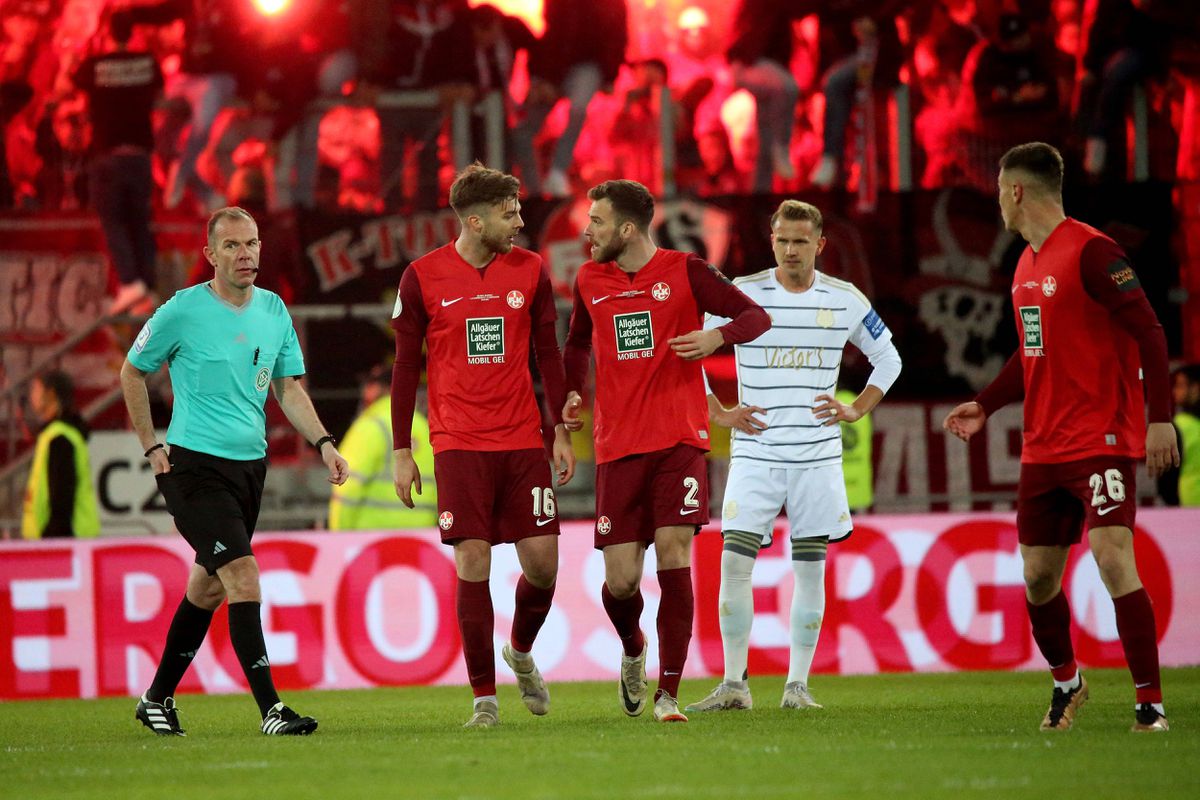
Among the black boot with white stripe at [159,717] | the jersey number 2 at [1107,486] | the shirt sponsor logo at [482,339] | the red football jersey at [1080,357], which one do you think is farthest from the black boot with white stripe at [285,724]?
the jersey number 2 at [1107,486]

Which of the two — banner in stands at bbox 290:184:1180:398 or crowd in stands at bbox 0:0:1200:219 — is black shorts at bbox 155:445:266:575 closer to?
banner in stands at bbox 290:184:1180:398

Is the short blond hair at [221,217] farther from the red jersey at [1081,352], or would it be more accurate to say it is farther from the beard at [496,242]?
the red jersey at [1081,352]

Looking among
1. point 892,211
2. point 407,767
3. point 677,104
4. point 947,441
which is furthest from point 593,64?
point 407,767

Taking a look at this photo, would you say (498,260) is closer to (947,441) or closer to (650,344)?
(650,344)

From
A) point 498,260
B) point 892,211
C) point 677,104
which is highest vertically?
point 677,104

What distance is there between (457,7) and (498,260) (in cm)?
898

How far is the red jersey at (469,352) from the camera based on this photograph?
7.20 m

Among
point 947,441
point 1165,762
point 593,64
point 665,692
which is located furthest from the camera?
point 593,64

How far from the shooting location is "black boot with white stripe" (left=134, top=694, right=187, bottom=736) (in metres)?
7.48

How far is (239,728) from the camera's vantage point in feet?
25.7

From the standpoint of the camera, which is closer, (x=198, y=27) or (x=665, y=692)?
(x=665, y=692)

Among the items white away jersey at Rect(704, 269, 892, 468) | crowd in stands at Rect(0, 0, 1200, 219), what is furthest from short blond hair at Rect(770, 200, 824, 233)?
crowd in stands at Rect(0, 0, 1200, 219)

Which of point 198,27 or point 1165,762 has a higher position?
point 198,27

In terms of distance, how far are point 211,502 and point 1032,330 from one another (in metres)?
3.42
